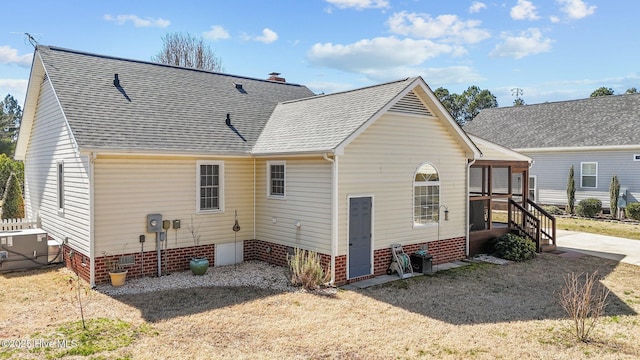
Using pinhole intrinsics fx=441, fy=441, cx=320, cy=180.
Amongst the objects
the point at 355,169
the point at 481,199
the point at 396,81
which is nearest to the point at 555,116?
the point at 481,199

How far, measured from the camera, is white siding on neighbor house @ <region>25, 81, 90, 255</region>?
11.3 metres

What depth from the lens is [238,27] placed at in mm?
18797

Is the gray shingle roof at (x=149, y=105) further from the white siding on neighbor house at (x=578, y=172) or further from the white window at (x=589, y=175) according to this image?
the white window at (x=589, y=175)

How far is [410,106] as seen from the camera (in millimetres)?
12539

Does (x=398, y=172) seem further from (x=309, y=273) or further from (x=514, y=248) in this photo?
(x=514, y=248)

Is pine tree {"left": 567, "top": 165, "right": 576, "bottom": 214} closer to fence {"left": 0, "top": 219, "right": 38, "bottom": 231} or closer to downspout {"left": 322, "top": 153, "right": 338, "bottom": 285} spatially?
downspout {"left": 322, "top": 153, "right": 338, "bottom": 285}

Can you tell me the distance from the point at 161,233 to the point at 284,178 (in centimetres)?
362

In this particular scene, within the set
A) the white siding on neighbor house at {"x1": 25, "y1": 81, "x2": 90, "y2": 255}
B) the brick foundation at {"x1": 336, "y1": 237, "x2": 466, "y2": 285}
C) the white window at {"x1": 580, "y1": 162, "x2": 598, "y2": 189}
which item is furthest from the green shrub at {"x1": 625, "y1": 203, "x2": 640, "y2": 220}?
the white siding on neighbor house at {"x1": 25, "y1": 81, "x2": 90, "y2": 255}

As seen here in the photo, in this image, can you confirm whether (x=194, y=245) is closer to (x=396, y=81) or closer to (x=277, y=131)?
(x=277, y=131)

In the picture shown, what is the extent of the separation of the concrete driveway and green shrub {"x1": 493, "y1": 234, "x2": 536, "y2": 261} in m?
2.44

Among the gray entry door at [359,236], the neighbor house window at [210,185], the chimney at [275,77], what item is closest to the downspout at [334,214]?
the gray entry door at [359,236]

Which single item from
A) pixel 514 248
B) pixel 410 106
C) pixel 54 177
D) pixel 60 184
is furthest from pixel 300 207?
pixel 54 177

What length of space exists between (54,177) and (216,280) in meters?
6.41

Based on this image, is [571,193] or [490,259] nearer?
[490,259]
